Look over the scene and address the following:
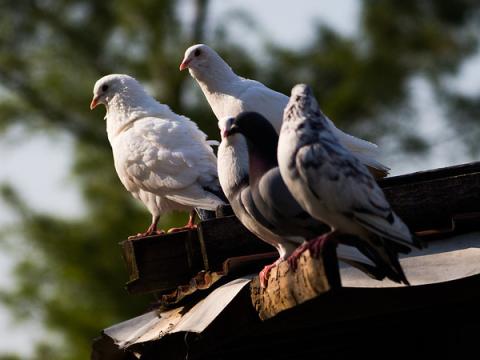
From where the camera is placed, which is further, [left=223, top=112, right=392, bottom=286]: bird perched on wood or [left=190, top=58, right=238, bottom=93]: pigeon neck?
[left=190, top=58, right=238, bottom=93]: pigeon neck

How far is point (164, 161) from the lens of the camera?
8.18 metres

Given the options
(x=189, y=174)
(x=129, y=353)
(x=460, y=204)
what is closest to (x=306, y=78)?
(x=189, y=174)

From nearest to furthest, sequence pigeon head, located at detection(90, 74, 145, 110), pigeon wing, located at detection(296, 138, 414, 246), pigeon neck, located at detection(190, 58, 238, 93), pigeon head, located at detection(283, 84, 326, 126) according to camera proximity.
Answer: pigeon wing, located at detection(296, 138, 414, 246)
pigeon head, located at detection(283, 84, 326, 126)
pigeon neck, located at detection(190, 58, 238, 93)
pigeon head, located at detection(90, 74, 145, 110)

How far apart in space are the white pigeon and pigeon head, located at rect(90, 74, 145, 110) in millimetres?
861

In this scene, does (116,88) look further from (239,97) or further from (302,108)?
(302,108)

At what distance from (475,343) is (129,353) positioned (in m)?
2.06

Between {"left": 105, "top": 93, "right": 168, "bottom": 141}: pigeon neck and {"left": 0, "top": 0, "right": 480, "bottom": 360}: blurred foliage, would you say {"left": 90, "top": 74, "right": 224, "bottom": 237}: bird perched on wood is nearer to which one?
{"left": 105, "top": 93, "right": 168, "bottom": 141}: pigeon neck

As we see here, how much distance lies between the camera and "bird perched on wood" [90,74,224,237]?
26.0 feet

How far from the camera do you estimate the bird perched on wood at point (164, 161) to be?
7922 millimetres

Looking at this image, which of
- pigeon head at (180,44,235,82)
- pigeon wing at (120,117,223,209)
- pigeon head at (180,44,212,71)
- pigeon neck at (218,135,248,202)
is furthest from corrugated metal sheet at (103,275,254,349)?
pigeon head at (180,44,212,71)

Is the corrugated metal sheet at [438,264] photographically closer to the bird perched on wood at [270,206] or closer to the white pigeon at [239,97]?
the bird perched on wood at [270,206]

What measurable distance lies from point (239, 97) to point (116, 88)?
207cm

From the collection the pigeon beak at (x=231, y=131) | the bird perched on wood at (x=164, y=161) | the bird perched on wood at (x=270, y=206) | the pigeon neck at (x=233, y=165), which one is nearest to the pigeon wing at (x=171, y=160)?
the bird perched on wood at (x=164, y=161)

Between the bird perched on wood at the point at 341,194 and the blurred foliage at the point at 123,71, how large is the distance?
11373mm
